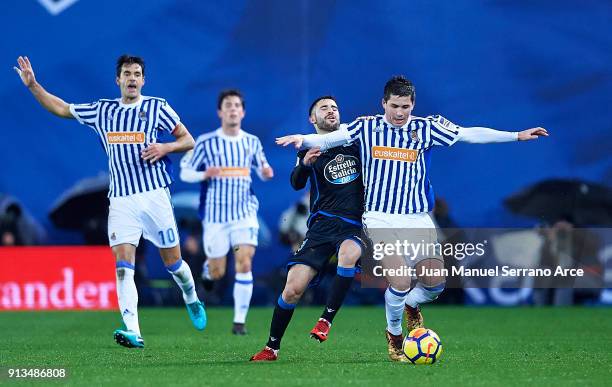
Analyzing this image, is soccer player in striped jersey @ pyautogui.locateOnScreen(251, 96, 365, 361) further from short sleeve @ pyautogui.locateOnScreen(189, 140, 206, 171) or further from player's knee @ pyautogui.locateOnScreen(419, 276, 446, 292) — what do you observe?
short sleeve @ pyautogui.locateOnScreen(189, 140, 206, 171)

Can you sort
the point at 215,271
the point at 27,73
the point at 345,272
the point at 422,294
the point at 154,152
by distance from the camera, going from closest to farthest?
the point at 345,272 < the point at 422,294 < the point at 27,73 < the point at 154,152 < the point at 215,271

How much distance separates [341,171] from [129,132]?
2062 millimetres

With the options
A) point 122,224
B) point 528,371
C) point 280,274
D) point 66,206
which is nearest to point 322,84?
point 280,274

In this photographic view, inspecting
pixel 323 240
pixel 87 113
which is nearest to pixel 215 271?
pixel 87 113

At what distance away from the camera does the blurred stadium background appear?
17109mm

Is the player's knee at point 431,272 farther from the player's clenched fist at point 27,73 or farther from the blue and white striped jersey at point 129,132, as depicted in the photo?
the player's clenched fist at point 27,73

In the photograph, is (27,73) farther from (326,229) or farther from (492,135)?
(492,135)

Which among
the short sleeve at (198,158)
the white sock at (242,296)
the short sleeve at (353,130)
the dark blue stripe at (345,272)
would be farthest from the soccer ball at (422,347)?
the short sleeve at (198,158)

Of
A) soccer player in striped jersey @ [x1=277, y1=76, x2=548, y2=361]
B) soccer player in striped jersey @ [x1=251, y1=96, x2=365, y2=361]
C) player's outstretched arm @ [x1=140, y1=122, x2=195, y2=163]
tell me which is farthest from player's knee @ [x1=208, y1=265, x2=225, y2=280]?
soccer player in striped jersey @ [x1=277, y1=76, x2=548, y2=361]

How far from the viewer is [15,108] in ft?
57.1

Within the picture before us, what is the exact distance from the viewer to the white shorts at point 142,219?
32.6 ft

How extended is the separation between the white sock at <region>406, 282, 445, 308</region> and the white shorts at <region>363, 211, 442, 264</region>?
0.86 ft

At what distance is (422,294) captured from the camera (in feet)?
28.8

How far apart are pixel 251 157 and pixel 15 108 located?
238 inches
